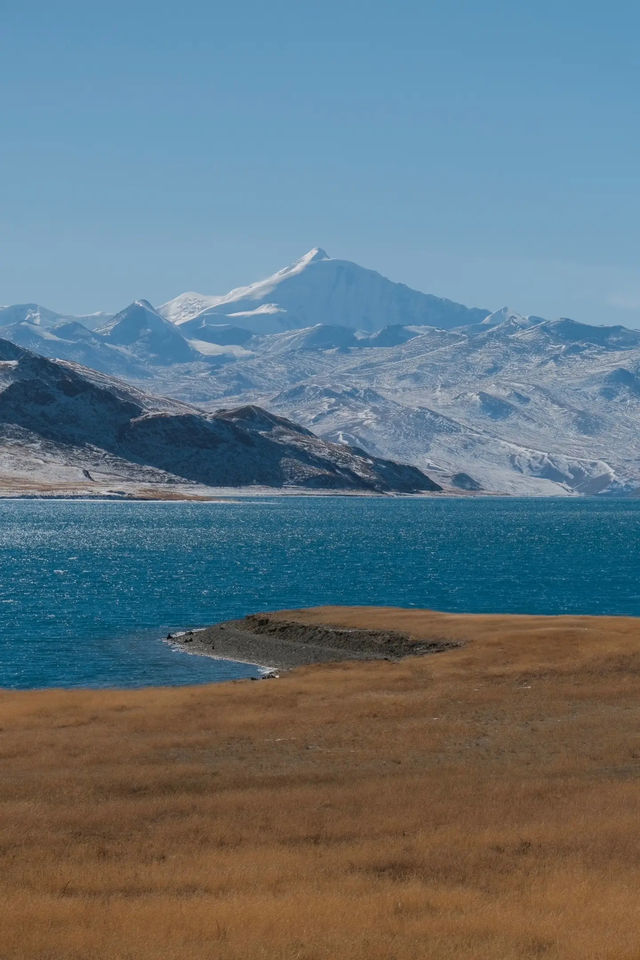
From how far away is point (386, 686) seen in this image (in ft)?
154

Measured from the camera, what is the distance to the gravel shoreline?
6562cm

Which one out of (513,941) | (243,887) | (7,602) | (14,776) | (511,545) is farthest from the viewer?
(511,545)

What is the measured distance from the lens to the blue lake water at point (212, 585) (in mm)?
68625

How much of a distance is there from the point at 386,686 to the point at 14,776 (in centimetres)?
2050

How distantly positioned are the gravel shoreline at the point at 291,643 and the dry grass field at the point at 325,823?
18.6 meters

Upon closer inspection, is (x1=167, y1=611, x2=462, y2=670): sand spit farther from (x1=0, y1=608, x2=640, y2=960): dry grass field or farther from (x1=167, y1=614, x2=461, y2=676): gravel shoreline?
(x1=0, y1=608, x2=640, y2=960): dry grass field

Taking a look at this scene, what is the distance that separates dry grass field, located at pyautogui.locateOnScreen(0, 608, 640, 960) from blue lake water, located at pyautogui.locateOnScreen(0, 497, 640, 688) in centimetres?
→ 2035

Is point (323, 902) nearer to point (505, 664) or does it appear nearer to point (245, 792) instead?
point (245, 792)

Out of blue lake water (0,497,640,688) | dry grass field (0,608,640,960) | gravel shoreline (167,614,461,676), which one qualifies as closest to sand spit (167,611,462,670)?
gravel shoreline (167,614,461,676)

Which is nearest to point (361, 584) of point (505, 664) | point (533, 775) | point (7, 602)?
point (7, 602)

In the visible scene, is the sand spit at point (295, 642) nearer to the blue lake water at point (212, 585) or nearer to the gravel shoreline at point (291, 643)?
the gravel shoreline at point (291, 643)

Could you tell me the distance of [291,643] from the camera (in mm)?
72500

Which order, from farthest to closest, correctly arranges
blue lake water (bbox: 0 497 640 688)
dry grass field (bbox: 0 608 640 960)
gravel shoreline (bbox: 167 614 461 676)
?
blue lake water (bbox: 0 497 640 688) < gravel shoreline (bbox: 167 614 461 676) < dry grass field (bbox: 0 608 640 960)

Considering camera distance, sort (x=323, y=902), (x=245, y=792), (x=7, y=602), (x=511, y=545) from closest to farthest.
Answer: (x=323, y=902)
(x=245, y=792)
(x=7, y=602)
(x=511, y=545)
